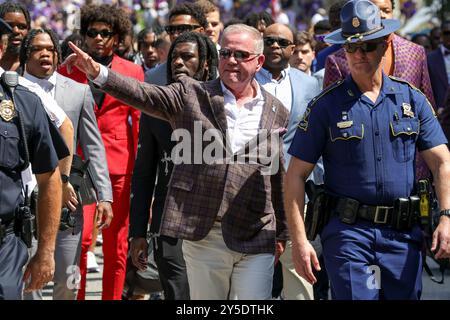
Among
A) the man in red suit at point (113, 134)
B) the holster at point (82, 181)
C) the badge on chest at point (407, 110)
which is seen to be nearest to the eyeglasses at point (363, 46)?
the badge on chest at point (407, 110)

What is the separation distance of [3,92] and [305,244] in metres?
1.78

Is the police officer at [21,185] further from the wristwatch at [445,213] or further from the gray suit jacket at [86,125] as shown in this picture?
the gray suit jacket at [86,125]

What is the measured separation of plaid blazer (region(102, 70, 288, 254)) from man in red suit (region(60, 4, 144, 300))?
2178mm

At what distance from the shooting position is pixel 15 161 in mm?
6246

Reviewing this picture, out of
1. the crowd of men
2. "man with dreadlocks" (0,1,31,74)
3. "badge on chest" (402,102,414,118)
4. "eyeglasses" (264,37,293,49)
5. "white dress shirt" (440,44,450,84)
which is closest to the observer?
the crowd of men

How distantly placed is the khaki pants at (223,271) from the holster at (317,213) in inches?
13.2

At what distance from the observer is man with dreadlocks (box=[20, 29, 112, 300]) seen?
28.5 ft

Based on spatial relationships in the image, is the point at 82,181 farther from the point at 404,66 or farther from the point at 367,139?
the point at 367,139

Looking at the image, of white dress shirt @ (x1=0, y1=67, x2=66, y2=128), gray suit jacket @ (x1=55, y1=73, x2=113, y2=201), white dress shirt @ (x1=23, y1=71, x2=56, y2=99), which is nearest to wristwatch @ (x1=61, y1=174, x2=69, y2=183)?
white dress shirt @ (x1=0, y1=67, x2=66, y2=128)

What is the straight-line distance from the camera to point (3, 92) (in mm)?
6266

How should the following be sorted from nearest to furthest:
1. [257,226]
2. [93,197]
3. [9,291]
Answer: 1. [9,291]
2. [257,226]
3. [93,197]

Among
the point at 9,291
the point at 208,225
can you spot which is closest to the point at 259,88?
the point at 208,225

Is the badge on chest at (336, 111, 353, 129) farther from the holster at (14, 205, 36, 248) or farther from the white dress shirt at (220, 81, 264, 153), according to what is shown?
the holster at (14, 205, 36, 248)

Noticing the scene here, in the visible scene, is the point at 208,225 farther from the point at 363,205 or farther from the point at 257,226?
the point at 363,205
